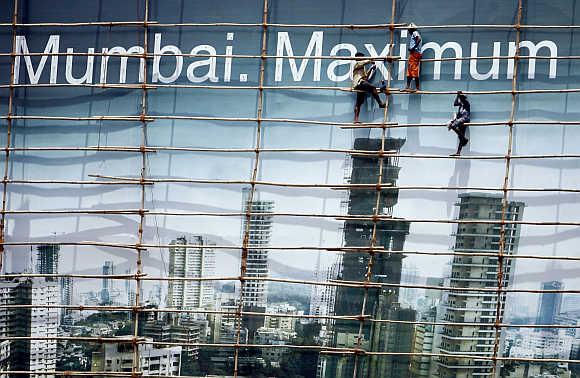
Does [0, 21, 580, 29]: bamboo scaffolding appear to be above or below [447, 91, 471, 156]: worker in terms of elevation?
above

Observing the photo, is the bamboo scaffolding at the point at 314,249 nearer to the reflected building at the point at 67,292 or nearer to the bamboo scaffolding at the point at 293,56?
the reflected building at the point at 67,292

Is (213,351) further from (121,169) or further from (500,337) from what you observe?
(500,337)

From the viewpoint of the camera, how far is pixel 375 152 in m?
6.55

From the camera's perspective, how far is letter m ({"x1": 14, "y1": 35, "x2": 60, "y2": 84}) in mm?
7047

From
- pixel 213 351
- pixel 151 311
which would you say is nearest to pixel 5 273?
pixel 151 311

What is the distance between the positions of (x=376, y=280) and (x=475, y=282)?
959 mm

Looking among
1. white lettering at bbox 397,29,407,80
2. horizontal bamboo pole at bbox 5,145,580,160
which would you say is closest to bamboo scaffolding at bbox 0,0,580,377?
horizontal bamboo pole at bbox 5,145,580,160

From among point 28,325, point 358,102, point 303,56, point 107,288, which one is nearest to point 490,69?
point 358,102

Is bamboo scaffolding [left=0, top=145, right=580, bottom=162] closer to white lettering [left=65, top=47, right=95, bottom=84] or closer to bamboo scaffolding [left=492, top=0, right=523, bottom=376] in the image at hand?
bamboo scaffolding [left=492, top=0, right=523, bottom=376]

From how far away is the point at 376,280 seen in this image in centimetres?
671

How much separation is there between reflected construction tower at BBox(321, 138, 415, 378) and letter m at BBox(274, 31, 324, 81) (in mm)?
912

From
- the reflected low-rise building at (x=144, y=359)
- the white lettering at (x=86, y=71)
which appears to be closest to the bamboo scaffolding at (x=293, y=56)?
the white lettering at (x=86, y=71)

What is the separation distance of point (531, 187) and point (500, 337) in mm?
1490

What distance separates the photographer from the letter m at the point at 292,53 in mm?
6809
